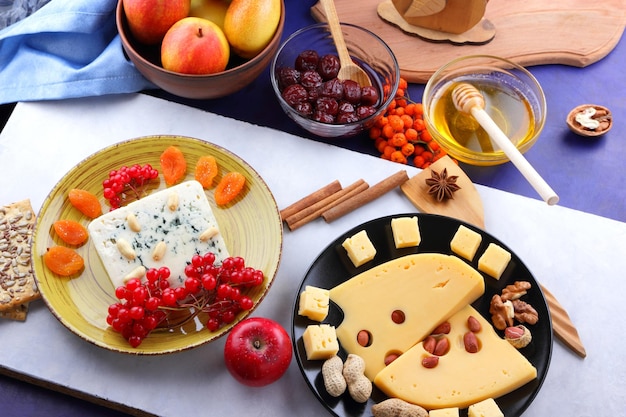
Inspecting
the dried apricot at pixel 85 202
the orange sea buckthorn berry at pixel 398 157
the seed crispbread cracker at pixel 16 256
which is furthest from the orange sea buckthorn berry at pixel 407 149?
the seed crispbread cracker at pixel 16 256

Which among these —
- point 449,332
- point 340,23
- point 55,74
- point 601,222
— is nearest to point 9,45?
point 55,74

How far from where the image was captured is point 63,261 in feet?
4.96

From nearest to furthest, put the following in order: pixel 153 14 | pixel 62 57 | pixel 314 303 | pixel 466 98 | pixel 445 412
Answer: pixel 445 412 → pixel 314 303 → pixel 153 14 → pixel 466 98 → pixel 62 57

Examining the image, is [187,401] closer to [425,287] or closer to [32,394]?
[32,394]

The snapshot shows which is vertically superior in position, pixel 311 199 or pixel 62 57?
pixel 62 57

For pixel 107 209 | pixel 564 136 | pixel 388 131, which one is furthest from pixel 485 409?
pixel 107 209

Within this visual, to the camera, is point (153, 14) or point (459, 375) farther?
point (153, 14)

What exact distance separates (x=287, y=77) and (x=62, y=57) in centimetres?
67

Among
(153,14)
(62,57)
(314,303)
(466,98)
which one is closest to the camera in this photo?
(314,303)

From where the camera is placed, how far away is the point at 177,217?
1547 mm

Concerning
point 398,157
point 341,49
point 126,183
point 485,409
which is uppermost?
point 341,49

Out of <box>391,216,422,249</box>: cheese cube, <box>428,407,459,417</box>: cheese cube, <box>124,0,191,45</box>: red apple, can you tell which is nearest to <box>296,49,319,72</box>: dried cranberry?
<box>124,0,191,45</box>: red apple

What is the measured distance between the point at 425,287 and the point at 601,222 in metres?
0.59

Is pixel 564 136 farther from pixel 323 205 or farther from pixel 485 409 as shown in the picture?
pixel 485 409
